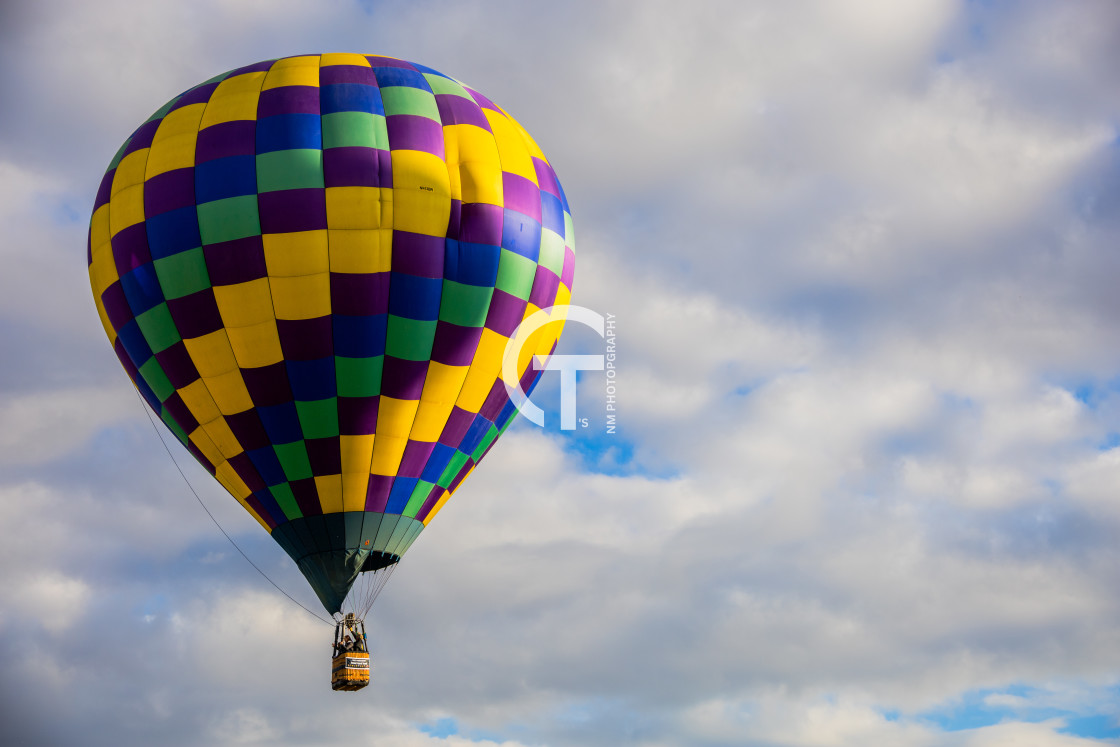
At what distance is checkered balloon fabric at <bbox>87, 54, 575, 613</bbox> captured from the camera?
2264 cm

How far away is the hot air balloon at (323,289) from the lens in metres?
22.6

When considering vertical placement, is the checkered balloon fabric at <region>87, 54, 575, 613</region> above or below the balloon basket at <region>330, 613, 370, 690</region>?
above

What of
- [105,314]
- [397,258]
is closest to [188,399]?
[105,314]

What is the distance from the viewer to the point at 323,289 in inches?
889

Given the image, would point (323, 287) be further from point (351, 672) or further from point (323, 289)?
point (351, 672)

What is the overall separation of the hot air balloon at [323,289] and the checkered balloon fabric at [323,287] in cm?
3

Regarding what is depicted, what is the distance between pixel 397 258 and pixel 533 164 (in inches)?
123

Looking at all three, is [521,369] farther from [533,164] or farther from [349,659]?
[349,659]

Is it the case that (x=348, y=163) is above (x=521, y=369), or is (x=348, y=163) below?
above

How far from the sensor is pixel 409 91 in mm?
23906

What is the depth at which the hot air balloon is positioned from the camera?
22.6 m

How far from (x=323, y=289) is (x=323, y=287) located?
28mm

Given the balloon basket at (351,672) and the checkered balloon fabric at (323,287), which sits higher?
the checkered balloon fabric at (323,287)

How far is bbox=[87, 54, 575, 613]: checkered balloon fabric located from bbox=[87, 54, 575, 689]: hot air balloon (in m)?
0.03
